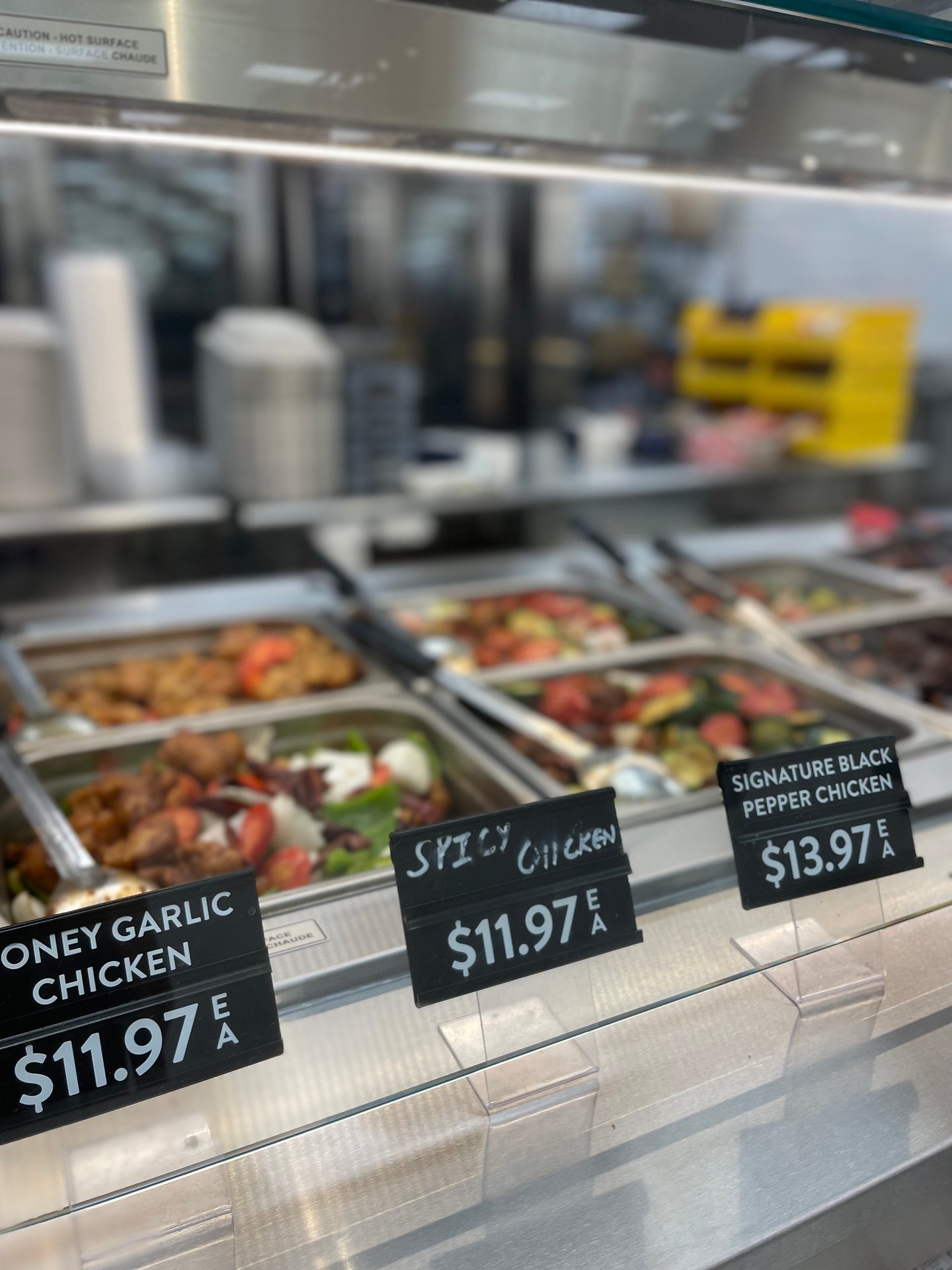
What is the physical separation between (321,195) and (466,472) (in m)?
1.64

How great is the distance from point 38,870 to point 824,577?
1745 millimetres

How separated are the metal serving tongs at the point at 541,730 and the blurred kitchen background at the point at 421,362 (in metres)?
0.87

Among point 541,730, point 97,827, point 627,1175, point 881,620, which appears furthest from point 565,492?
point 627,1175

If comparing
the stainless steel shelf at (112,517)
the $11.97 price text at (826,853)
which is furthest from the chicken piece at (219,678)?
the stainless steel shelf at (112,517)

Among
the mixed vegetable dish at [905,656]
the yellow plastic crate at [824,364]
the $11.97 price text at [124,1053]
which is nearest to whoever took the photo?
the $11.97 price text at [124,1053]

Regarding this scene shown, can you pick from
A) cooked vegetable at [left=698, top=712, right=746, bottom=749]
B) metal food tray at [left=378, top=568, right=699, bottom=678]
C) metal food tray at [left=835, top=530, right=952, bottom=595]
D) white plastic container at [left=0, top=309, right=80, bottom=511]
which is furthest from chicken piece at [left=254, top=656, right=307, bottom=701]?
metal food tray at [left=835, top=530, right=952, bottom=595]

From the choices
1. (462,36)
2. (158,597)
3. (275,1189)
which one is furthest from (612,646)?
(275,1189)

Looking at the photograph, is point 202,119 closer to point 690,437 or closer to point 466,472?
point 466,472

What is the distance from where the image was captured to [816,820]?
900 mm

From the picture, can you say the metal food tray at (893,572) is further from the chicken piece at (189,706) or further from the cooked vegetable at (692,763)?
the chicken piece at (189,706)

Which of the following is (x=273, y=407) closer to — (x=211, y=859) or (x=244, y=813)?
(x=244, y=813)

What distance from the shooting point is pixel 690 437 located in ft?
12.3

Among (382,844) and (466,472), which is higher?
(382,844)

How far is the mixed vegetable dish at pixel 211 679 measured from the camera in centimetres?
150
